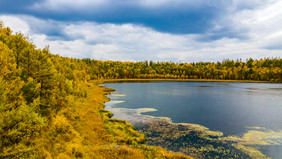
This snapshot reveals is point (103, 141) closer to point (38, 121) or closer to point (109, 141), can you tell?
point (109, 141)

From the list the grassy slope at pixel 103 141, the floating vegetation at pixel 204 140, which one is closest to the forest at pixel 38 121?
the grassy slope at pixel 103 141

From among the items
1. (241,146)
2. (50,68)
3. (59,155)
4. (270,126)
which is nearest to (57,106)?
(50,68)

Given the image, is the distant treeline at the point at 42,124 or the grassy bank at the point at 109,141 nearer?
the distant treeline at the point at 42,124

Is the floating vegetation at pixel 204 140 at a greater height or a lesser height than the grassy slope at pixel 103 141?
lesser

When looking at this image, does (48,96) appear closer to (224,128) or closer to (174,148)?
(174,148)

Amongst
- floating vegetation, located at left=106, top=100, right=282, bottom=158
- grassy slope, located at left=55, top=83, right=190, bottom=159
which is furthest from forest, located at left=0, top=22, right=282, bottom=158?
floating vegetation, located at left=106, top=100, right=282, bottom=158

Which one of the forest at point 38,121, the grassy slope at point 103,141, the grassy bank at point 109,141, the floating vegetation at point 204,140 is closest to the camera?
the forest at point 38,121

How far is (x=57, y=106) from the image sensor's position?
37188 millimetres

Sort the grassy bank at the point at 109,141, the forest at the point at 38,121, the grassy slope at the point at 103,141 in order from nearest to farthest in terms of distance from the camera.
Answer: the forest at the point at 38,121, the grassy slope at the point at 103,141, the grassy bank at the point at 109,141

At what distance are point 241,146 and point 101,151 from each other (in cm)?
2451

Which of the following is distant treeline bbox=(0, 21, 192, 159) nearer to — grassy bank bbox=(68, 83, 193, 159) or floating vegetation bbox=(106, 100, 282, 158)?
grassy bank bbox=(68, 83, 193, 159)

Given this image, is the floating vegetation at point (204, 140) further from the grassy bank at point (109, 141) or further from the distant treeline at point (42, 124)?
the distant treeline at point (42, 124)

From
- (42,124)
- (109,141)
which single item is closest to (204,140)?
(109,141)

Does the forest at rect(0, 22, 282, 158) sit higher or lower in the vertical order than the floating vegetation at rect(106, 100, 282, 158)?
higher
